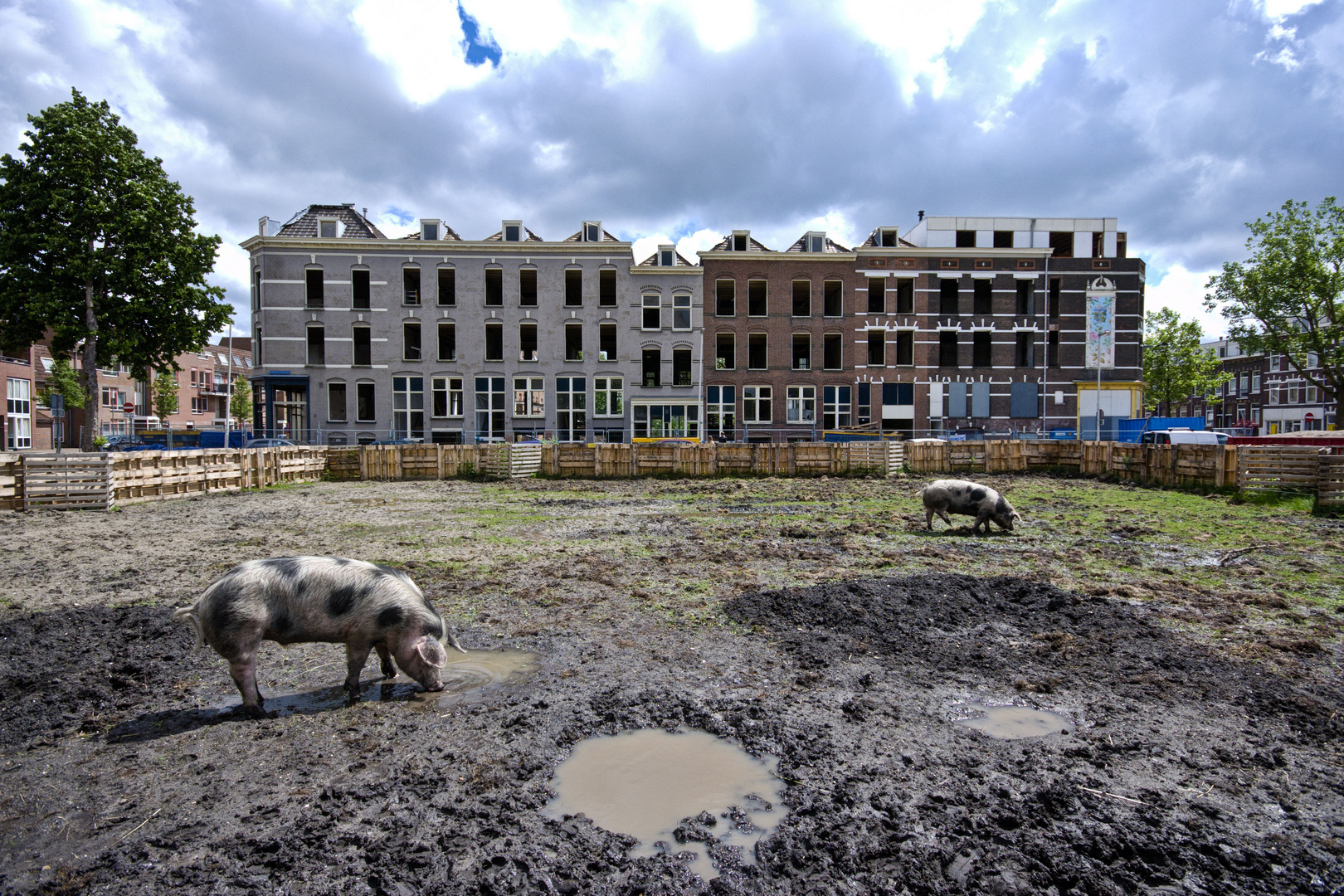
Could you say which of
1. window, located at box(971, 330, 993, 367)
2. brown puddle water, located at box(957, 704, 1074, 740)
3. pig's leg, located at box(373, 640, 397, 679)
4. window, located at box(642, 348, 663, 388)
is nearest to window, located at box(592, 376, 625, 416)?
window, located at box(642, 348, 663, 388)

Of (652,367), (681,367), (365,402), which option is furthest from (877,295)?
(365,402)

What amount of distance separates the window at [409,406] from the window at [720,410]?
50.2ft

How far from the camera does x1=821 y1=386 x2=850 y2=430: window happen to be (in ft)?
128

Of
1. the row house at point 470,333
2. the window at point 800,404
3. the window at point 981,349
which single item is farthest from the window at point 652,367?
the window at point 981,349

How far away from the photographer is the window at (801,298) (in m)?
38.9

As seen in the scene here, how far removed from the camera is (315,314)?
35.2 metres

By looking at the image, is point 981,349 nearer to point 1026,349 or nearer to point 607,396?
point 1026,349

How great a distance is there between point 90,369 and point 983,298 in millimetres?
42785

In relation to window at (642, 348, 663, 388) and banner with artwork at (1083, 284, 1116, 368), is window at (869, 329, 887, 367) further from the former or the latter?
window at (642, 348, 663, 388)

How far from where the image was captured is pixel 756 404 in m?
39.1

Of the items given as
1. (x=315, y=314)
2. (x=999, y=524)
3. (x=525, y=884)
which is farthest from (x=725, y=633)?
(x=315, y=314)

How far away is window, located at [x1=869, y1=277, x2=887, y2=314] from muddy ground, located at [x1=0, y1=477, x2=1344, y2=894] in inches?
1279

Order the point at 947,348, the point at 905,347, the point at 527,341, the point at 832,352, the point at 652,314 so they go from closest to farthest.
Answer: the point at 652,314, the point at 527,341, the point at 832,352, the point at 905,347, the point at 947,348

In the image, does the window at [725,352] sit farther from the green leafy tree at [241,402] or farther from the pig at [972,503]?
the green leafy tree at [241,402]
